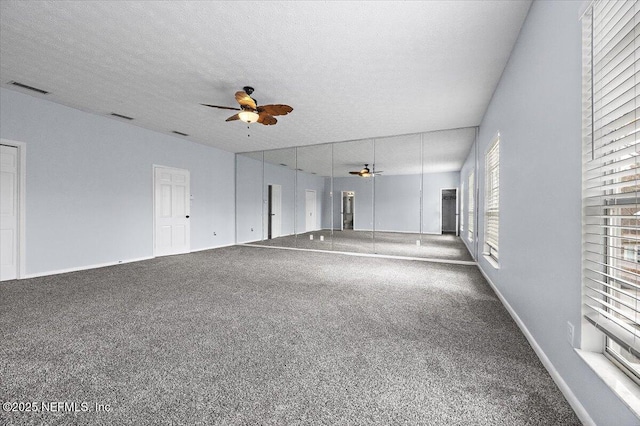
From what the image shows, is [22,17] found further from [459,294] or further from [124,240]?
[459,294]

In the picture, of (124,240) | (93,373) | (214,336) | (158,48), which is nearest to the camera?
(93,373)

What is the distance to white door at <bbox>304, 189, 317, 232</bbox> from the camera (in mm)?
10922

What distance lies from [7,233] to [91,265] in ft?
3.94

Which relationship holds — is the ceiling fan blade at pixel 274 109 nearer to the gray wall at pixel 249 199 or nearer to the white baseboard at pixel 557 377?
the white baseboard at pixel 557 377

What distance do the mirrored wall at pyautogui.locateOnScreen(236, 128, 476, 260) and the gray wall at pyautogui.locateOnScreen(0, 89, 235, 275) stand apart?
2736 millimetres

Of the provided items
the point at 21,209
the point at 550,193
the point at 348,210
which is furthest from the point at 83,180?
the point at 348,210

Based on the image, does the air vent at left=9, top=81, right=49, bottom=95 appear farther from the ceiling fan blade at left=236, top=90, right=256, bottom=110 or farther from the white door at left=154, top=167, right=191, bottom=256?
the ceiling fan blade at left=236, top=90, right=256, bottom=110

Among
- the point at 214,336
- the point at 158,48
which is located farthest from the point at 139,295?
the point at 158,48

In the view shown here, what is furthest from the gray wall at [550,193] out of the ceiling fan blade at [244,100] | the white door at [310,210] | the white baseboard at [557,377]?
the white door at [310,210]

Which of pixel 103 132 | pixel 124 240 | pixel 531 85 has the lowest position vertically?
pixel 124 240

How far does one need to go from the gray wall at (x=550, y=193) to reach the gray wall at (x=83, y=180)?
21.0 feet

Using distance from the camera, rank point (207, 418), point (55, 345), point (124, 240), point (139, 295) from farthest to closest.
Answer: point (124, 240)
point (139, 295)
point (55, 345)
point (207, 418)

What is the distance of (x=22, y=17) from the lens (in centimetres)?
241

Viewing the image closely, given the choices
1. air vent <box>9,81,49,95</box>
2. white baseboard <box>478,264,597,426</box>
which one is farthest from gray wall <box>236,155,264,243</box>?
white baseboard <box>478,264,597,426</box>
